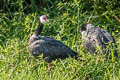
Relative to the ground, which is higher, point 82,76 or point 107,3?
point 107,3

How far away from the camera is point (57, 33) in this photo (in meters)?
9.35

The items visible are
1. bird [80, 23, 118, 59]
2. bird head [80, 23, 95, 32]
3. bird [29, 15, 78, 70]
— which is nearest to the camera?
bird [29, 15, 78, 70]

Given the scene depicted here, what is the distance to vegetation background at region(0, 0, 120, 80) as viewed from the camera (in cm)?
706

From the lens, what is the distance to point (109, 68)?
7.24m

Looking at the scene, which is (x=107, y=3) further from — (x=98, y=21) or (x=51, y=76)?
(x=51, y=76)

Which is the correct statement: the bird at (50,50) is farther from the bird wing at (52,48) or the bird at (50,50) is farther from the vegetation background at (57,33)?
the vegetation background at (57,33)

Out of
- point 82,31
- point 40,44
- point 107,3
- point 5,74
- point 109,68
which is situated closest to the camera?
point 5,74

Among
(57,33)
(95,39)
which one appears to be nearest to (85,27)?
(95,39)

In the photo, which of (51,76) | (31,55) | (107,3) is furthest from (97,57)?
(107,3)

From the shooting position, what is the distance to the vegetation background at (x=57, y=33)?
7.06 metres

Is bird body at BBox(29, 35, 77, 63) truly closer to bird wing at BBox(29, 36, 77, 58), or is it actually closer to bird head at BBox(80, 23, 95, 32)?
bird wing at BBox(29, 36, 77, 58)

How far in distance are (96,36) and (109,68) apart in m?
1.02

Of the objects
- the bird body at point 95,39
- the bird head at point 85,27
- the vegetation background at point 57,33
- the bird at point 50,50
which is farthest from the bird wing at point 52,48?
the bird head at point 85,27

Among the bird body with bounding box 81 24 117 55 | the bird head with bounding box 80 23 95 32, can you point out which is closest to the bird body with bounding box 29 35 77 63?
the bird body with bounding box 81 24 117 55
